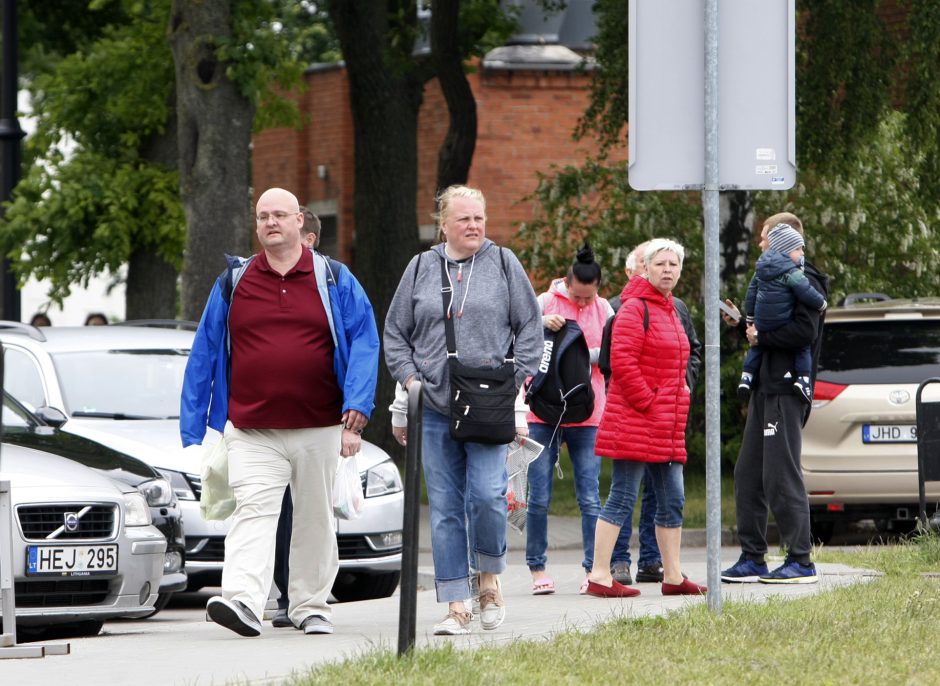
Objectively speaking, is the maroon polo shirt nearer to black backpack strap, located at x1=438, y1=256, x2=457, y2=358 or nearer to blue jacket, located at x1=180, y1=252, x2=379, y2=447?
blue jacket, located at x1=180, y1=252, x2=379, y2=447

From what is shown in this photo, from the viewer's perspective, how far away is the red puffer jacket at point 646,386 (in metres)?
9.27

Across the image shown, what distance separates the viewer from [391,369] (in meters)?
7.76

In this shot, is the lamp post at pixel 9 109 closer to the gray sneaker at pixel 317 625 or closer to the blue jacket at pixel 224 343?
the blue jacket at pixel 224 343

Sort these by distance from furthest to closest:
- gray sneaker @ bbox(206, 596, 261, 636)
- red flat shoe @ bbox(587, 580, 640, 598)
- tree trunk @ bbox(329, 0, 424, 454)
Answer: tree trunk @ bbox(329, 0, 424, 454)
red flat shoe @ bbox(587, 580, 640, 598)
gray sneaker @ bbox(206, 596, 261, 636)

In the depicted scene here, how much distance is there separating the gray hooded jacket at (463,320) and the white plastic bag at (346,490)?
1.73ft

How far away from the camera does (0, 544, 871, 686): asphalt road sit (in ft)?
21.7

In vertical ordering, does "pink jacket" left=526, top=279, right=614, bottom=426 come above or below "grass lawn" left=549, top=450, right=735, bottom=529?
above

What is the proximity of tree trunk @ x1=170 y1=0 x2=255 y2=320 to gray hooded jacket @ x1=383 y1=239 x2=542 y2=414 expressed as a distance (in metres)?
8.28

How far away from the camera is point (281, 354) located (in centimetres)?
770

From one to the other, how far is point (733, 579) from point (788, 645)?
116 inches

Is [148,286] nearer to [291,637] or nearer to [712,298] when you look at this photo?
[291,637]

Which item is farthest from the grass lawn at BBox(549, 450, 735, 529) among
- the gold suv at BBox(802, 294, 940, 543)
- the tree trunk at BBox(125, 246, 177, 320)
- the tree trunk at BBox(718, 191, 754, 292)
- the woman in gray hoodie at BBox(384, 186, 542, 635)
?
the woman in gray hoodie at BBox(384, 186, 542, 635)

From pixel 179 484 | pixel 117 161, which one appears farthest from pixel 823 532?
pixel 117 161

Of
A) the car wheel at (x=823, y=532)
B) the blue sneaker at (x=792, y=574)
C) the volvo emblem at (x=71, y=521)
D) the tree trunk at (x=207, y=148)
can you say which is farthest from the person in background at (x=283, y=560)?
the tree trunk at (x=207, y=148)
